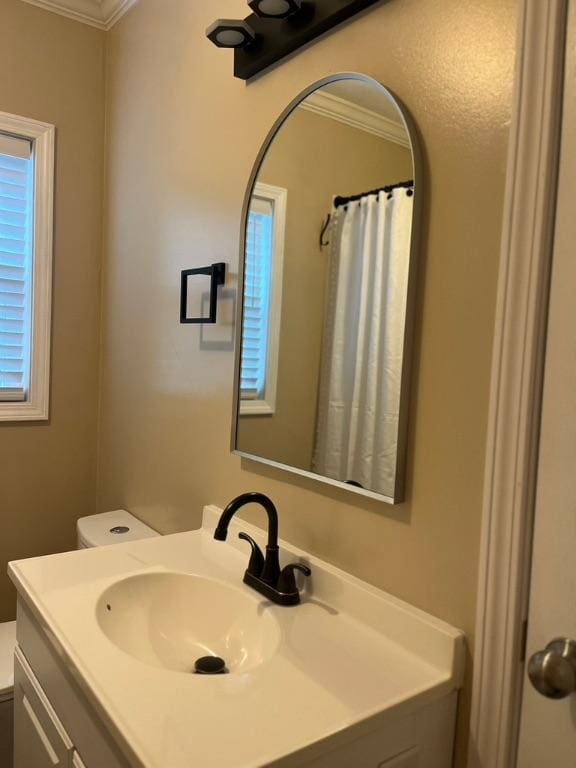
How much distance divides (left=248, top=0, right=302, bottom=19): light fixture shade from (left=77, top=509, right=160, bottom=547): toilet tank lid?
1.55 metres

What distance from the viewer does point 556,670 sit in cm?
81

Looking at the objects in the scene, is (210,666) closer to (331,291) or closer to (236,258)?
(331,291)

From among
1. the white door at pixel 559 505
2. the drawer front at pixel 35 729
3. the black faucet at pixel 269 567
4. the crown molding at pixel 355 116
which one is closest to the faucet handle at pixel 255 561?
the black faucet at pixel 269 567

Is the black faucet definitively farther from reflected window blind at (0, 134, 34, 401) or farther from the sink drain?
reflected window blind at (0, 134, 34, 401)

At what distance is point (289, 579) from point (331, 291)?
63 centimetres

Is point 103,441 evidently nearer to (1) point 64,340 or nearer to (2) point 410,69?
(1) point 64,340

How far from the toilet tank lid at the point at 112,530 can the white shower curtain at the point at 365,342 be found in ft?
3.08

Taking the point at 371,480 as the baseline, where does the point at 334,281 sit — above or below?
above

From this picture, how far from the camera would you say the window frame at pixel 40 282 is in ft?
7.32

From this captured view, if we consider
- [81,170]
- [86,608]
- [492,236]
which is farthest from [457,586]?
[81,170]

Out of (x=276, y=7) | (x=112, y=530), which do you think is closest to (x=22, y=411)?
(x=112, y=530)

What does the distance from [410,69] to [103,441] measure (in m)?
1.85

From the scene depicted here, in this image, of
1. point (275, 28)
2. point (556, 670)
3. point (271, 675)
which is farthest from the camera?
point (275, 28)

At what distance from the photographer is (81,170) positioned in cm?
234
